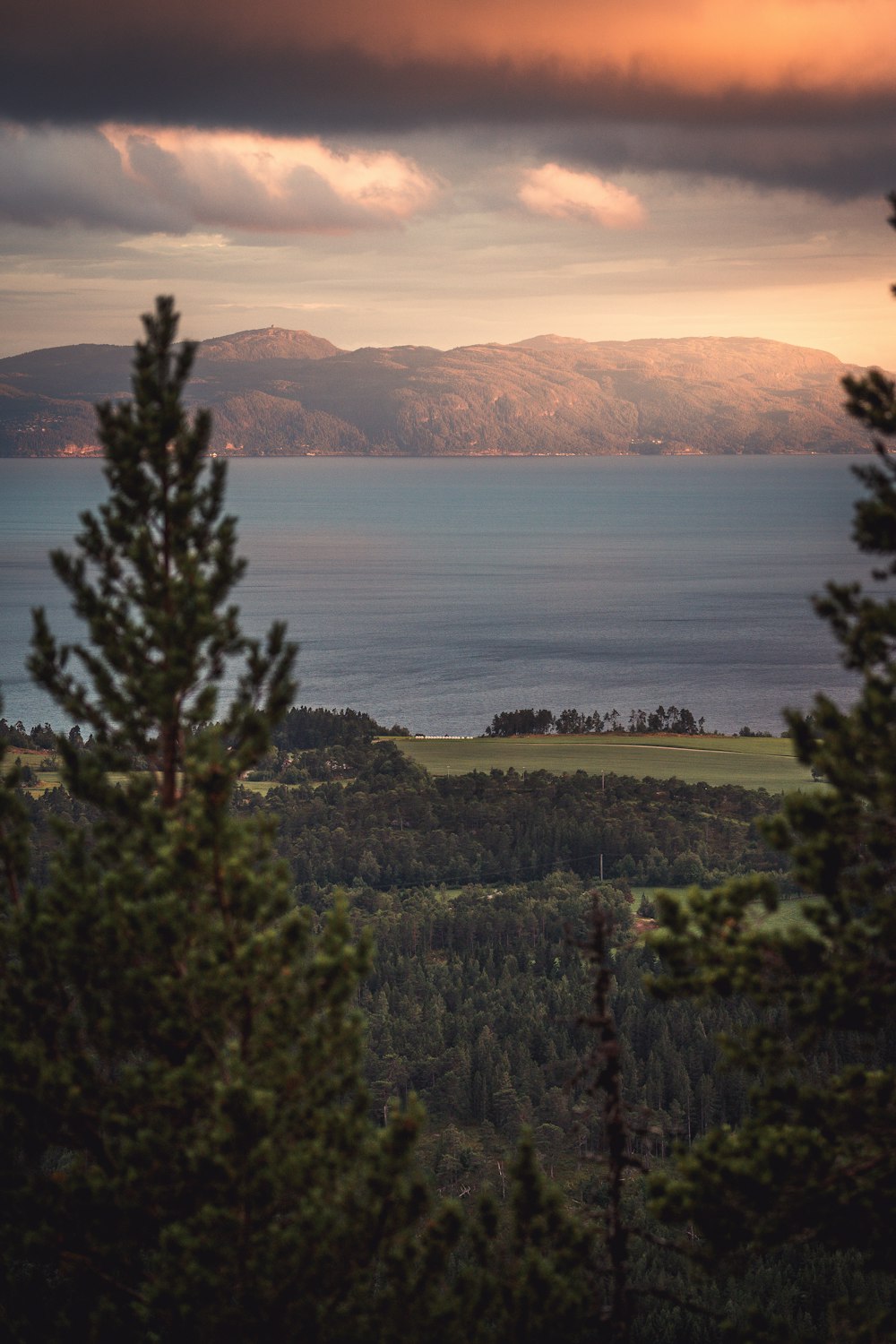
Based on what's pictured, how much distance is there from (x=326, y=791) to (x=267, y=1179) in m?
84.4

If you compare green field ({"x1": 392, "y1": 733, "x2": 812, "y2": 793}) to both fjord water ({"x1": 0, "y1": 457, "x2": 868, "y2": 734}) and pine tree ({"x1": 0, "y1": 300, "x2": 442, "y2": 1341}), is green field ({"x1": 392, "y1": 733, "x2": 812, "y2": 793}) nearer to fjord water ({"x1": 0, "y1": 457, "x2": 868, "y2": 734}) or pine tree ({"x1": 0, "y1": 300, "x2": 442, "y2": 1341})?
fjord water ({"x1": 0, "y1": 457, "x2": 868, "y2": 734})

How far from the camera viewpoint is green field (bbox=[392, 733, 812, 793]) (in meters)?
95.2

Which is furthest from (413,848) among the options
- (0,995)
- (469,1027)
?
(0,995)

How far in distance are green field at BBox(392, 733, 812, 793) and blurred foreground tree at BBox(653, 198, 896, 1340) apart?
81.1 m

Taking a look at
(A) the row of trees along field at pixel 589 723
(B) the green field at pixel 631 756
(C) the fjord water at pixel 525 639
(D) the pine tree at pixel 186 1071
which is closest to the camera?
(D) the pine tree at pixel 186 1071

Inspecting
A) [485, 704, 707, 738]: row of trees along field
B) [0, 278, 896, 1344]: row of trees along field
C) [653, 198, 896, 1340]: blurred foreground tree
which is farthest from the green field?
[0, 278, 896, 1344]: row of trees along field

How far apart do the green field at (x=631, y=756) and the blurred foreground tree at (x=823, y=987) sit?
8106 cm

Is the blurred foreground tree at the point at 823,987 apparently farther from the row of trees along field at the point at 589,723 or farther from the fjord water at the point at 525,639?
the fjord water at the point at 525,639

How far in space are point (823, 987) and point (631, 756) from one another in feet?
300

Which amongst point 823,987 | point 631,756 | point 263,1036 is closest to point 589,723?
point 631,756

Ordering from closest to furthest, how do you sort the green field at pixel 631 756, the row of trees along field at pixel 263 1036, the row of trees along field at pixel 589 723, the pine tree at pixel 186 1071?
the pine tree at pixel 186 1071 → the row of trees along field at pixel 263 1036 → the green field at pixel 631 756 → the row of trees along field at pixel 589 723

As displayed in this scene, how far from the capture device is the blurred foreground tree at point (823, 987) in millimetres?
11008

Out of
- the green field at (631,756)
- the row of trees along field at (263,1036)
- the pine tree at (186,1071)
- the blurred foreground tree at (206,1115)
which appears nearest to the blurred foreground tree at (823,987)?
the row of trees along field at (263,1036)

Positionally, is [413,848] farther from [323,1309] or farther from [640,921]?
[323,1309]
